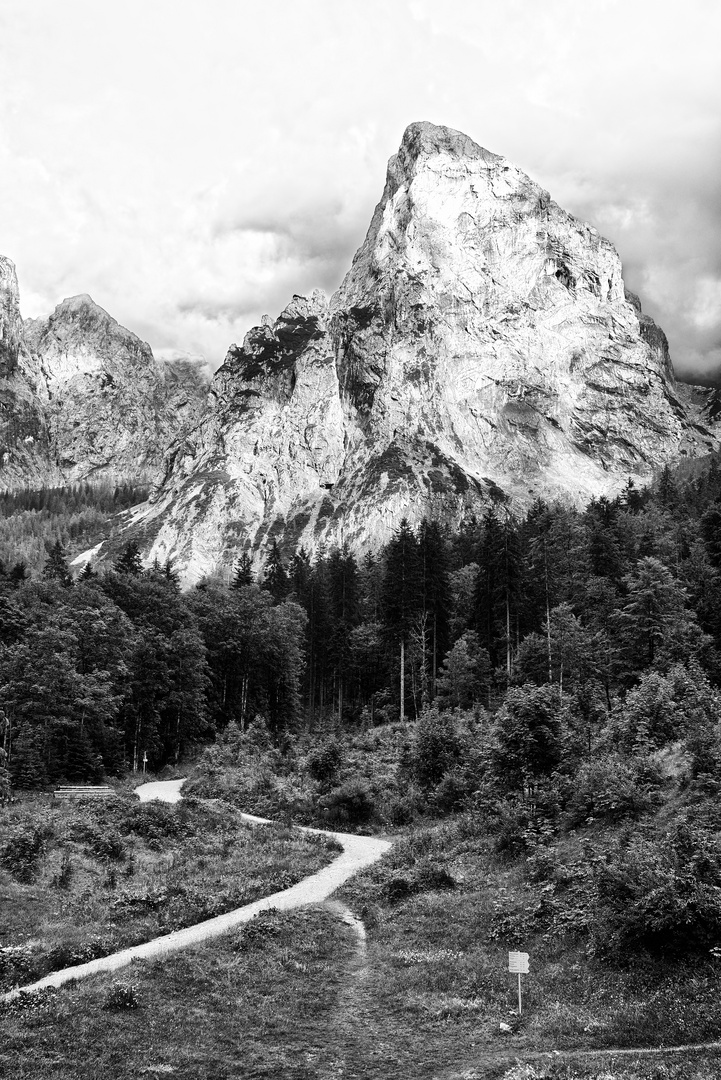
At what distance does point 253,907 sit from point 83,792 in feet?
73.6

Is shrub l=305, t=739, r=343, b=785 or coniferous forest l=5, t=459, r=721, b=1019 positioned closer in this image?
coniferous forest l=5, t=459, r=721, b=1019

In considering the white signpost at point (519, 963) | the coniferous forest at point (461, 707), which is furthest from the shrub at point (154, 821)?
the white signpost at point (519, 963)

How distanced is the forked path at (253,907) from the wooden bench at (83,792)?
8.06 meters

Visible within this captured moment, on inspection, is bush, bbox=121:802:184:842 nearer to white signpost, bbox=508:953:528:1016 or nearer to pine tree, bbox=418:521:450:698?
white signpost, bbox=508:953:528:1016

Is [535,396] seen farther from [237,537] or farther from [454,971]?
[454,971]

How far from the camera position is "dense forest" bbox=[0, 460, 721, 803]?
Result: 43250mm

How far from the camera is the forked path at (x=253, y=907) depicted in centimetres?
1559

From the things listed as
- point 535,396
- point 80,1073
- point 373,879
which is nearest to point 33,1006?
point 80,1073

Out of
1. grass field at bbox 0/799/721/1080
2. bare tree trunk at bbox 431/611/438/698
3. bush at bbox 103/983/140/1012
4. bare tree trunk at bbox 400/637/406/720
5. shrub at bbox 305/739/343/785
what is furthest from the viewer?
bare tree trunk at bbox 431/611/438/698

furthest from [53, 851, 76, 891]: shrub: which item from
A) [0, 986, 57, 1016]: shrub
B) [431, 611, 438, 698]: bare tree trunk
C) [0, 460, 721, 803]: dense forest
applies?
[431, 611, 438, 698]: bare tree trunk

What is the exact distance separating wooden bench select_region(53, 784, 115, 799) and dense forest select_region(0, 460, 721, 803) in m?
3.37

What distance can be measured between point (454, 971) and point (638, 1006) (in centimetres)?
509

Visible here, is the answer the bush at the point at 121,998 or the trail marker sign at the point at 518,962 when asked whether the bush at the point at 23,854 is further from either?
the trail marker sign at the point at 518,962

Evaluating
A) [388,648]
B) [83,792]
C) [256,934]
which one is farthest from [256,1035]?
[388,648]
